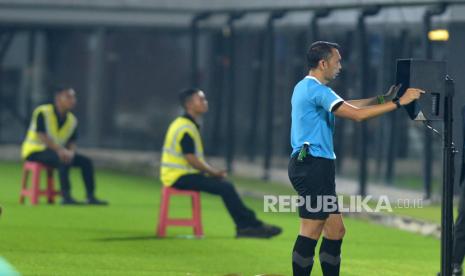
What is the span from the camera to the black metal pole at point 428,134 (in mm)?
18514

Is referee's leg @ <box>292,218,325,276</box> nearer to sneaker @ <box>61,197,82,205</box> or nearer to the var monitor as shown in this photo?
the var monitor

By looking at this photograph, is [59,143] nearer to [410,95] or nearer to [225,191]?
[225,191]

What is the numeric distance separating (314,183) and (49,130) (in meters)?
9.24

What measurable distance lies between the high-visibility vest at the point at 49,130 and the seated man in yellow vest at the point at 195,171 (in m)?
3.97

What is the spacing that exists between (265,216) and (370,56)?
4865mm

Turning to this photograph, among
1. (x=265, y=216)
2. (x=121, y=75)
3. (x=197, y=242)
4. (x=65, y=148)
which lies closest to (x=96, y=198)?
(x=65, y=148)

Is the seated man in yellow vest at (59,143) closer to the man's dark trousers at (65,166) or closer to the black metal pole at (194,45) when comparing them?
the man's dark trousers at (65,166)

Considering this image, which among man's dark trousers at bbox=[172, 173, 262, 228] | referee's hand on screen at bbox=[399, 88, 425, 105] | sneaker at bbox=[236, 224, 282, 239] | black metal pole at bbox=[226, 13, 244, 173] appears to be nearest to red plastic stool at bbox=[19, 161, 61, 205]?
man's dark trousers at bbox=[172, 173, 262, 228]

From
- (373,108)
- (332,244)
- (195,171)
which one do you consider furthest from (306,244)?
(195,171)

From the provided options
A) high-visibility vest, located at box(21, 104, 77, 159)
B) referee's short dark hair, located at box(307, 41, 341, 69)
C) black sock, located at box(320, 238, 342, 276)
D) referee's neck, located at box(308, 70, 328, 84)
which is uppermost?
referee's short dark hair, located at box(307, 41, 341, 69)

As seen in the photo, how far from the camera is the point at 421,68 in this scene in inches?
381

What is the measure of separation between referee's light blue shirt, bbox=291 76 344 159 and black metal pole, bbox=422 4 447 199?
27.1ft

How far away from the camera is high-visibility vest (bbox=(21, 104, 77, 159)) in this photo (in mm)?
18922

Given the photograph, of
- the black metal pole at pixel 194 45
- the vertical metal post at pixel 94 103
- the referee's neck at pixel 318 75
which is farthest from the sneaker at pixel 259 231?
the vertical metal post at pixel 94 103
